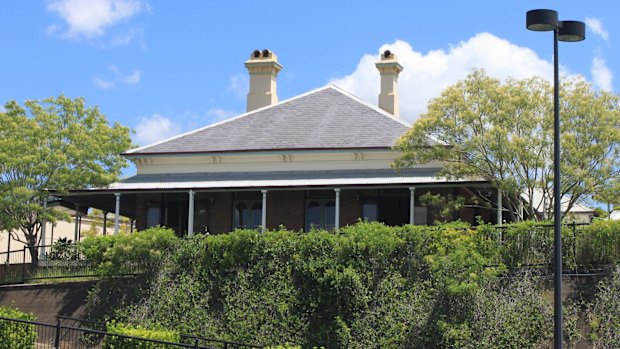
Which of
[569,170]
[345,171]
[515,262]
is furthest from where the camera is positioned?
[345,171]

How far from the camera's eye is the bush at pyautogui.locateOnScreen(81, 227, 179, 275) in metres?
27.7

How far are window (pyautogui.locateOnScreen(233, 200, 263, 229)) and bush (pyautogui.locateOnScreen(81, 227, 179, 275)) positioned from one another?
25.3 ft

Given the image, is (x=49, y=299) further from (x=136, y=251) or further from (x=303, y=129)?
(x=303, y=129)

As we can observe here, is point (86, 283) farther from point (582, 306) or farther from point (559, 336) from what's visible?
point (559, 336)

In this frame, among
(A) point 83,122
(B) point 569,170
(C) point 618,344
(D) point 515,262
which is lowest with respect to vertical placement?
(C) point 618,344

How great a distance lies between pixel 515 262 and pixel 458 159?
7.47m

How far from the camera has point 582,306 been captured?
22.6 metres

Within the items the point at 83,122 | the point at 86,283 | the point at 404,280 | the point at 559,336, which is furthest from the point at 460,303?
the point at 83,122

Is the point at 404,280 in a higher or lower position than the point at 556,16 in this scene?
lower

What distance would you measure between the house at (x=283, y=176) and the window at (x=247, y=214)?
0.04 m

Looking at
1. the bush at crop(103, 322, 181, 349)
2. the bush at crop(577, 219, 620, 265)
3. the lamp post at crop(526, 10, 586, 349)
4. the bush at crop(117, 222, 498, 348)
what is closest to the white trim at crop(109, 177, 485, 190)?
the bush at crop(117, 222, 498, 348)

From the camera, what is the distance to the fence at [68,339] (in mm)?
22250

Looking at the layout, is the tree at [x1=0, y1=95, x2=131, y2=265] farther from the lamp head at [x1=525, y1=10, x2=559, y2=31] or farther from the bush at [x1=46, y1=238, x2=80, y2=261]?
the lamp head at [x1=525, y1=10, x2=559, y2=31]

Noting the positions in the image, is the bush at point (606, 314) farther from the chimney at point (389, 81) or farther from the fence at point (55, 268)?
the chimney at point (389, 81)
